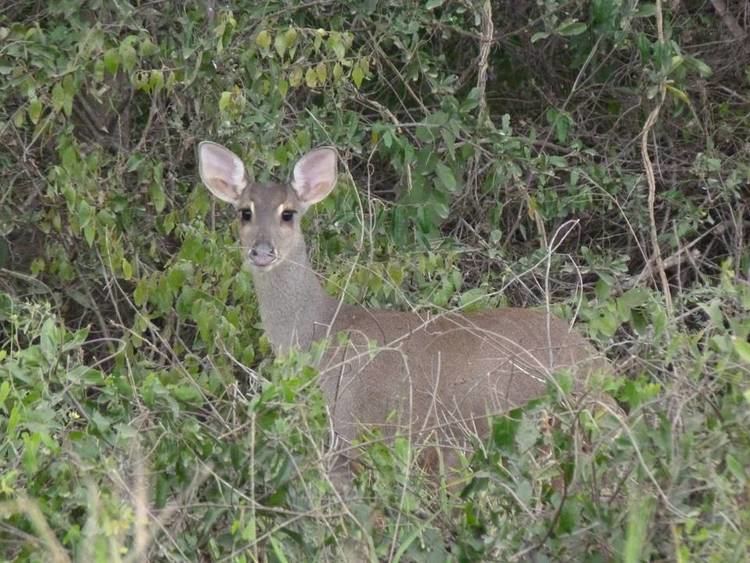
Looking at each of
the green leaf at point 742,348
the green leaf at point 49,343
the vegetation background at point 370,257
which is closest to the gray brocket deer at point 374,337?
the vegetation background at point 370,257

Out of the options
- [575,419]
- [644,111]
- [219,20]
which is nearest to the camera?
[575,419]

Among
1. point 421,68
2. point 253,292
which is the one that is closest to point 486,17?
point 421,68

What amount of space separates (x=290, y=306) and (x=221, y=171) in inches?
29.0

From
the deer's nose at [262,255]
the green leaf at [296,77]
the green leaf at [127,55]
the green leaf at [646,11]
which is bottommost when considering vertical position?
the deer's nose at [262,255]

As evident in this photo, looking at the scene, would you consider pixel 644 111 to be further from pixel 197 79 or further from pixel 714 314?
pixel 714 314

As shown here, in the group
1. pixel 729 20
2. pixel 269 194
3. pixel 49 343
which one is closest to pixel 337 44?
pixel 269 194

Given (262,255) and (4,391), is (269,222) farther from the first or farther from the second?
(4,391)

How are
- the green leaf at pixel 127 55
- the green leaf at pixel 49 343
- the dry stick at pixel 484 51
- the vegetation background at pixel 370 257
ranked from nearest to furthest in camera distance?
the vegetation background at pixel 370 257, the green leaf at pixel 49 343, the green leaf at pixel 127 55, the dry stick at pixel 484 51

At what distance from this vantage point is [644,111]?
7.89 metres

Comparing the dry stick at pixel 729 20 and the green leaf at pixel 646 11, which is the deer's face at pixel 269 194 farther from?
the dry stick at pixel 729 20

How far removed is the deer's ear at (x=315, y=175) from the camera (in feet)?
21.6

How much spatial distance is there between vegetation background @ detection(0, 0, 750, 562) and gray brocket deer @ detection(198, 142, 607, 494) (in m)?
0.14

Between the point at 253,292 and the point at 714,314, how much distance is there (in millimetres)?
3145

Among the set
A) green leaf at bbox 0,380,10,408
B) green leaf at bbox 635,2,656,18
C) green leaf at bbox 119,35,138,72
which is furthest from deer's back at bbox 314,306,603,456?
green leaf at bbox 0,380,10,408
